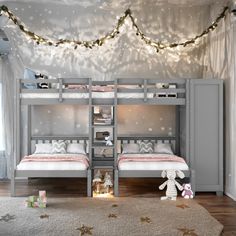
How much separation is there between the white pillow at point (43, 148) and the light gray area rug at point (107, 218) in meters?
1.21

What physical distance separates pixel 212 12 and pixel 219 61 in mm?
1021

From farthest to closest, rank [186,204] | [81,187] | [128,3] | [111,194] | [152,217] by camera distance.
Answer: [128,3]
[81,187]
[111,194]
[186,204]
[152,217]

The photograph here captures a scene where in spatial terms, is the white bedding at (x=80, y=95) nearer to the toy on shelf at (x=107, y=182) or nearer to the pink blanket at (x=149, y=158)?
the pink blanket at (x=149, y=158)

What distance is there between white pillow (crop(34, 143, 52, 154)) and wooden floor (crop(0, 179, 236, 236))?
0.50 meters

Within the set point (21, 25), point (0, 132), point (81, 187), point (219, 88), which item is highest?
point (21, 25)

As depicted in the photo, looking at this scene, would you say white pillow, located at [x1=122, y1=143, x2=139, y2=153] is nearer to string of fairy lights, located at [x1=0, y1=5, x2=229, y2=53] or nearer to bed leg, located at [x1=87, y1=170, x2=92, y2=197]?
bed leg, located at [x1=87, y1=170, x2=92, y2=197]

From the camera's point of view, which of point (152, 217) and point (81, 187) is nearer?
point (152, 217)

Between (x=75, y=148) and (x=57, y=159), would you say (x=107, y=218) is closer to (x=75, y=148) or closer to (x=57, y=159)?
(x=57, y=159)

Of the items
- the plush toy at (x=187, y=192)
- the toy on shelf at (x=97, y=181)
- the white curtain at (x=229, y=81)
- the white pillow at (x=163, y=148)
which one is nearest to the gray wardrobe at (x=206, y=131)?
the white curtain at (x=229, y=81)

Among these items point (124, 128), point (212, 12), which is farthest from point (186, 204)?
point (212, 12)

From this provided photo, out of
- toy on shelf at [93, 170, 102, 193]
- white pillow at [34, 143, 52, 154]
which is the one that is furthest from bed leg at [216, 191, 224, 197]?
white pillow at [34, 143, 52, 154]

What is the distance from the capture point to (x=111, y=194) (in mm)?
4945

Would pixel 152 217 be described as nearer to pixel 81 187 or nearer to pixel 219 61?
pixel 81 187

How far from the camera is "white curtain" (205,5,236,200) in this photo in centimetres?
484
